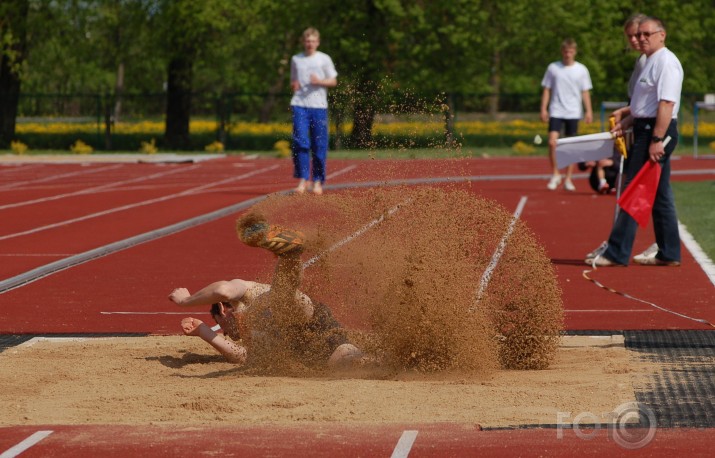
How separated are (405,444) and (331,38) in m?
36.7

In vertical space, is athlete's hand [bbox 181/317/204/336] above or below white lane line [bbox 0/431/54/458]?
above

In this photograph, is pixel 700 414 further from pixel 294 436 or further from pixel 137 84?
pixel 137 84

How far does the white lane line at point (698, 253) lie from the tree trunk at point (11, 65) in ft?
82.3

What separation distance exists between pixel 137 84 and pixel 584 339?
45000 millimetres

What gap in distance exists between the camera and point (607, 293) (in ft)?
36.2

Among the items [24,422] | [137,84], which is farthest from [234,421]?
[137,84]

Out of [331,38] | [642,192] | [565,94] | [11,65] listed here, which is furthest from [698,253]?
[331,38]

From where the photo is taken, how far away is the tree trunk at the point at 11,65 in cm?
3662

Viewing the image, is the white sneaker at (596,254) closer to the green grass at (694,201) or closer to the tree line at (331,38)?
the green grass at (694,201)

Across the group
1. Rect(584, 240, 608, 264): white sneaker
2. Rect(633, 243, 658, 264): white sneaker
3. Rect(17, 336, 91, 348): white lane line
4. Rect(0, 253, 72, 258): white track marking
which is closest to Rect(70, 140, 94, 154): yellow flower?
Rect(0, 253, 72, 258): white track marking

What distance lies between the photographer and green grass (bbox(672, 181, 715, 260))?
1472 centimetres

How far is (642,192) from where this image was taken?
12.0 metres

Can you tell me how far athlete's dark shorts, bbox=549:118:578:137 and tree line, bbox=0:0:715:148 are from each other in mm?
11022

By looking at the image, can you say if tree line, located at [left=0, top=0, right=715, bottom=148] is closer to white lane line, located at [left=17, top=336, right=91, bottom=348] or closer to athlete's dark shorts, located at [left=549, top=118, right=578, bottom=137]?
athlete's dark shorts, located at [left=549, top=118, right=578, bottom=137]
